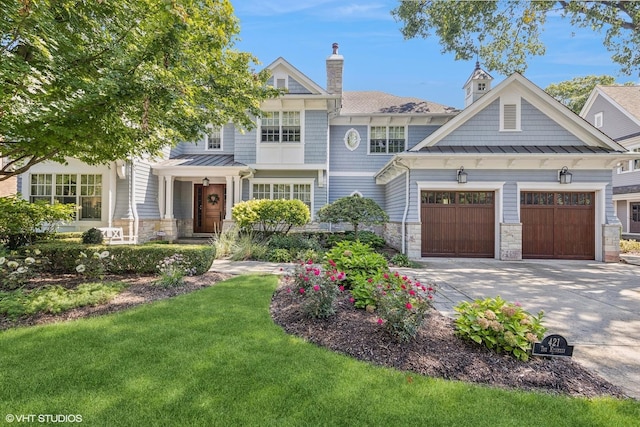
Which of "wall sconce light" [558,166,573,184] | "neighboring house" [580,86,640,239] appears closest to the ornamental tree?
"wall sconce light" [558,166,573,184]

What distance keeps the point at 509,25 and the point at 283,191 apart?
11993 mm

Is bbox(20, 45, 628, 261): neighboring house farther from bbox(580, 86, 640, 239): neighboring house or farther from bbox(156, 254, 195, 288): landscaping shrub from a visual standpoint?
bbox(580, 86, 640, 239): neighboring house

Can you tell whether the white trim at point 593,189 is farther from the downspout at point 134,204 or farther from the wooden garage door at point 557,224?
the downspout at point 134,204

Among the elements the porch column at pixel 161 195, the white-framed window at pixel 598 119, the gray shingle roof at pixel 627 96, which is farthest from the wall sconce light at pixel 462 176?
the white-framed window at pixel 598 119

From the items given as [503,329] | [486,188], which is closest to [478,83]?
[486,188]

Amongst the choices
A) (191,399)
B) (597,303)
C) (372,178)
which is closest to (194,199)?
(372,178)

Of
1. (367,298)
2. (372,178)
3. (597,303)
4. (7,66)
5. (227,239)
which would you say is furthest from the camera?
→ (372,178)

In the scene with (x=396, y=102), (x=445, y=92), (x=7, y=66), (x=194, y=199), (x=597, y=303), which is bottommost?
(x=597, y=303)

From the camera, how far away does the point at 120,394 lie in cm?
232

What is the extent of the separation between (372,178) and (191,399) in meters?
12.7

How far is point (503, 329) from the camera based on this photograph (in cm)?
300

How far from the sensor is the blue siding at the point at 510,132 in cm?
1032

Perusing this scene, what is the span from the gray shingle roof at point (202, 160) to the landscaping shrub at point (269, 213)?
2671mm

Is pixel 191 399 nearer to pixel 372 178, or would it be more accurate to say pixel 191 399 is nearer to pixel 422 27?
pixel 372 178
